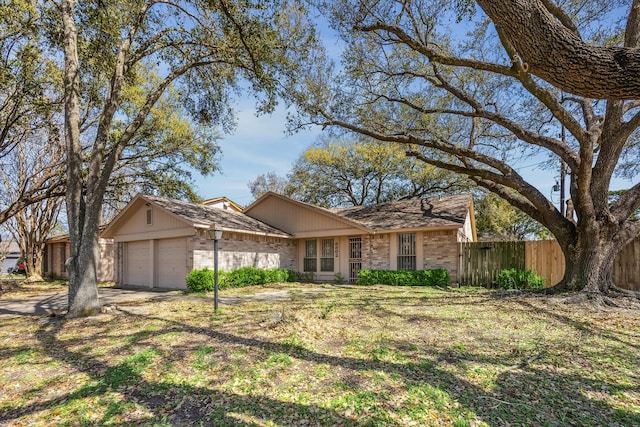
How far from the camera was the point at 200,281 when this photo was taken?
39.0 ft

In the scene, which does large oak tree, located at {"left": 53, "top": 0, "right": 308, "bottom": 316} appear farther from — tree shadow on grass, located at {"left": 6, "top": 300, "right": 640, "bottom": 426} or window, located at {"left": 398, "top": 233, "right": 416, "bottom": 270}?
window, located at {"left": 398, "top": 233, "right": 416, "bottom": 270}

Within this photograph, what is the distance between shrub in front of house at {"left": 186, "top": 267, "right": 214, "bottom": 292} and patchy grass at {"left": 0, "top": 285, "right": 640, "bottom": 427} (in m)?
4.55

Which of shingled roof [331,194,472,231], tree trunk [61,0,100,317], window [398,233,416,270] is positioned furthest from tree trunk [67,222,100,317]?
window [398,233,416,270]

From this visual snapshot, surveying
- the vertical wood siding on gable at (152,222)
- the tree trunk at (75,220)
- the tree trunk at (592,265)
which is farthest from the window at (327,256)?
the tree trunk at (75,220)

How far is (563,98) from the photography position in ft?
35.9

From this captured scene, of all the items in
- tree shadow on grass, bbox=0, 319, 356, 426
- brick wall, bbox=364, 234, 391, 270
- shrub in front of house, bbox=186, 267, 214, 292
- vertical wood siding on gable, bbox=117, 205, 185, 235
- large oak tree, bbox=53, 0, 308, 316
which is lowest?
shrub in front of house, bbox=186, 267, 214, 292

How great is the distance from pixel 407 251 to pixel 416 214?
6.26 ft

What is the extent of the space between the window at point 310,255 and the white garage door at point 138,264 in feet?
23.3

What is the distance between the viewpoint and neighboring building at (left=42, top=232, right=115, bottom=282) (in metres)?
18.7

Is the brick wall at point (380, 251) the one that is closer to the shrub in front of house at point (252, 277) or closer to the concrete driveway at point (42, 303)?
the shrub in front of house at point (252, 277)

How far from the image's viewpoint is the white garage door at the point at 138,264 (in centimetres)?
1460

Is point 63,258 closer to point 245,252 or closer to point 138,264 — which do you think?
point 138,264

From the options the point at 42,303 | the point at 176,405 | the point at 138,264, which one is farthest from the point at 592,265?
the point at 138,264

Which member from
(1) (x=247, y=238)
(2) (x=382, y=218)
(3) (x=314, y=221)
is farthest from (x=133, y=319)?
(2) (x=382, y=218)
